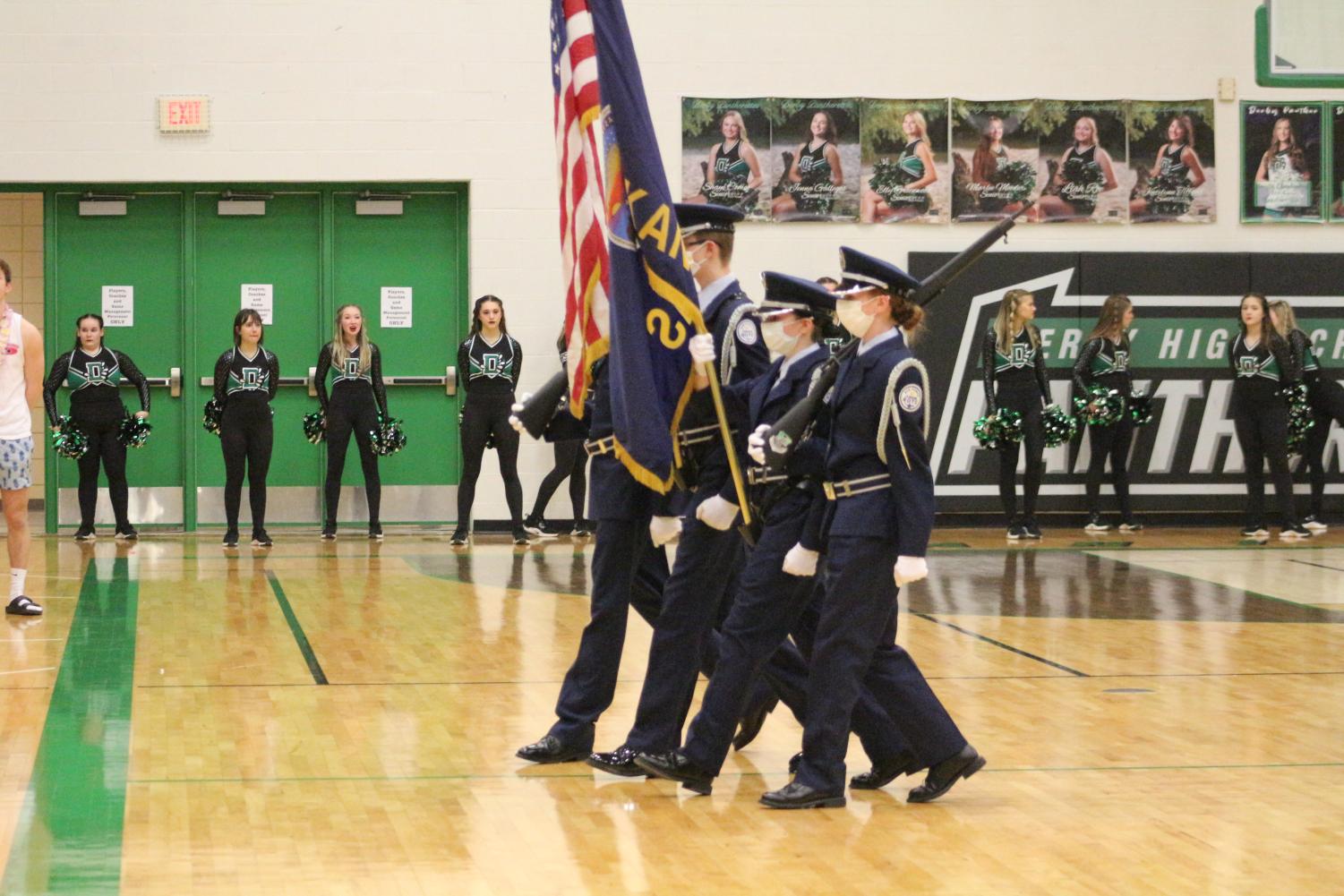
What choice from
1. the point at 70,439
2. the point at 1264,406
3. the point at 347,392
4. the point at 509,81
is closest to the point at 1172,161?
the point at 1264,406

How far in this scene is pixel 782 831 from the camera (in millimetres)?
4926

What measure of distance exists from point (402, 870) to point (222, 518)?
1094 centimetres

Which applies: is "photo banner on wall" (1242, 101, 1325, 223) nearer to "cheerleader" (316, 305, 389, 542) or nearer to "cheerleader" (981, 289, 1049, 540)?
"cheerleader" (981, 289, 1049, 540)

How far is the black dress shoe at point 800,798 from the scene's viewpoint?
5.19 meters

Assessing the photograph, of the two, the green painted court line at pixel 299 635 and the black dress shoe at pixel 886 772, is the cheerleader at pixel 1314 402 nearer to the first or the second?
the green painted court line at pixel 299 635

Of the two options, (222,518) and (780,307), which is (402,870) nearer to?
(780,307)

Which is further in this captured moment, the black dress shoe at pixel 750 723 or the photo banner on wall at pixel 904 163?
the photo banner on wall at pixel 904 163

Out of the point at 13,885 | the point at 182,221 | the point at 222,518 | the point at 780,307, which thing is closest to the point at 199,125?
the point at 182,221

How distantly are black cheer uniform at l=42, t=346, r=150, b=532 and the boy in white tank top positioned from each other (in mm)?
4811

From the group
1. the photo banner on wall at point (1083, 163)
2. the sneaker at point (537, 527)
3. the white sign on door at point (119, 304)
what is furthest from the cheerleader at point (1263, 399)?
the white sign on door at point (119, 304)

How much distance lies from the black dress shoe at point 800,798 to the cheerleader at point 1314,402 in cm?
1024

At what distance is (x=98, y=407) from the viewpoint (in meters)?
13.9

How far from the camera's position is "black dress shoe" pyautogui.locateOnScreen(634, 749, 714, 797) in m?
5.34

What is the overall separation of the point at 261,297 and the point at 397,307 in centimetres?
116
